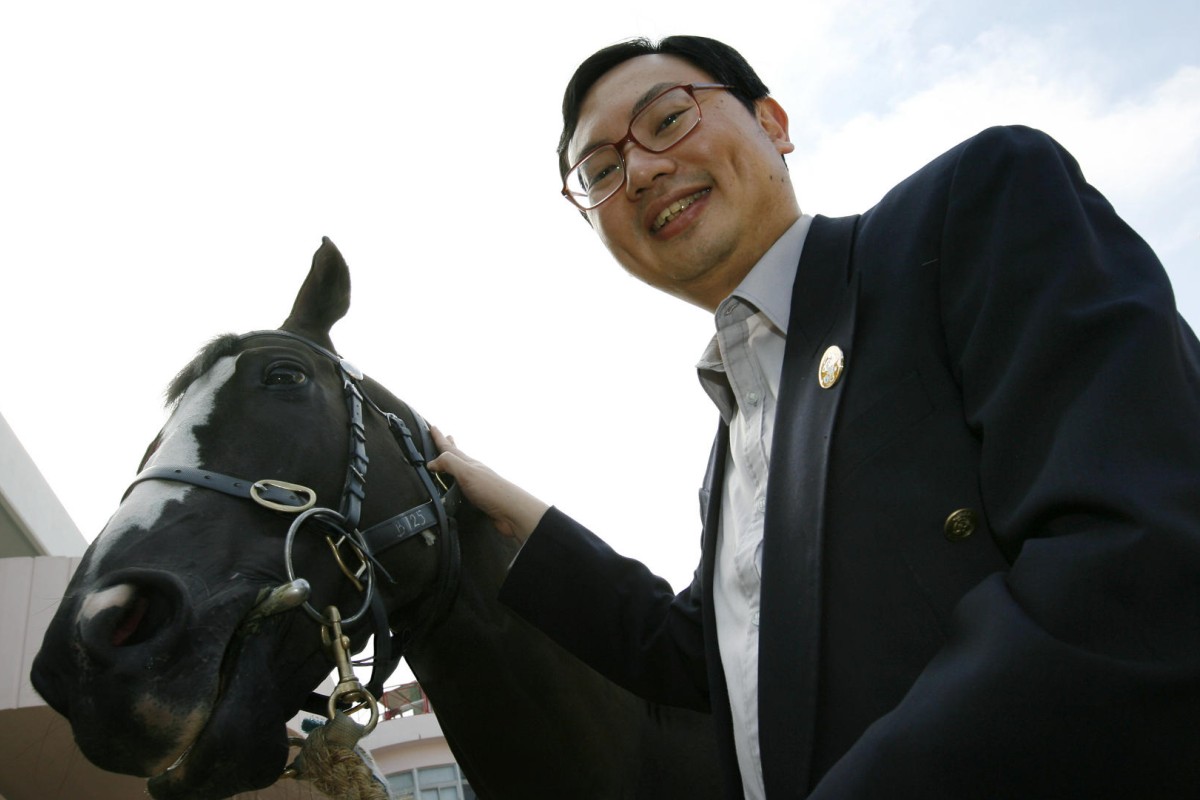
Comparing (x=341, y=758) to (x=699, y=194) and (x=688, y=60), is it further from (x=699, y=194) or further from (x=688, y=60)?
(x=688, y=60)

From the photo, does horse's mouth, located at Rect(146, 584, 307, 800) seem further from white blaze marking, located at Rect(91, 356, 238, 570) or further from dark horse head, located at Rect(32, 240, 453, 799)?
white blaze marking, located at Rect(91, 356, 238, 570)

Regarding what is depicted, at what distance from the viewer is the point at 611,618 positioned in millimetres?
2467

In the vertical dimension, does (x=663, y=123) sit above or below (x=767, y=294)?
above

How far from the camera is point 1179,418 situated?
97 cm

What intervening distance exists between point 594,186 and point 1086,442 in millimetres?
1699

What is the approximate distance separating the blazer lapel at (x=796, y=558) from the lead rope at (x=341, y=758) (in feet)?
3.90

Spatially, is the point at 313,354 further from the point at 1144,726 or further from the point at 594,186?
the point at 1144,726

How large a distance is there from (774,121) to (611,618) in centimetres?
155

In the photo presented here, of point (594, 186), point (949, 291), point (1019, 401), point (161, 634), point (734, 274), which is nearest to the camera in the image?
point (1019, 401)

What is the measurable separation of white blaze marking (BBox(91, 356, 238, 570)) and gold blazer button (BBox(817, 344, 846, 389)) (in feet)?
5.73

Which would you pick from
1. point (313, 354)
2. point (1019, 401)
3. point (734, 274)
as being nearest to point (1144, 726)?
point (1019, 401)

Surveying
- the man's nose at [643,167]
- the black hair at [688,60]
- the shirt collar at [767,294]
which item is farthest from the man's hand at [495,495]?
the black hair at [688,60]

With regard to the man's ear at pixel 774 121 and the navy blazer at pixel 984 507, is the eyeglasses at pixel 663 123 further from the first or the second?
the navy blazer at pixel 984 507

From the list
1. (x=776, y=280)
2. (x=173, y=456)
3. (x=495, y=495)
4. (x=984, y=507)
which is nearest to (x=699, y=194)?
(x=776, y=280)
